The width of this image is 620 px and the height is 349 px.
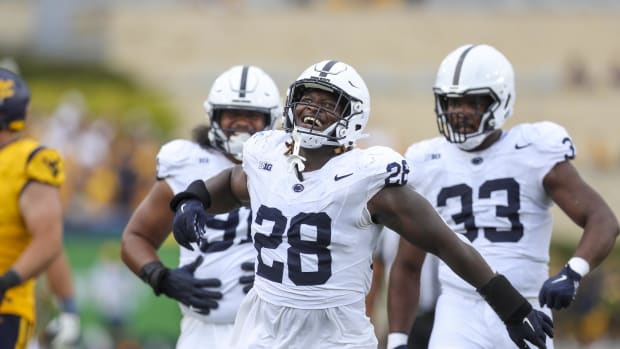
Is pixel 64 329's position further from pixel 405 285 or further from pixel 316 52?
pixel 316 52

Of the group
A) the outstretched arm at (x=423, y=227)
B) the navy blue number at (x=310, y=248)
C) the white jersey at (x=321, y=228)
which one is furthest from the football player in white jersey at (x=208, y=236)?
the outstretched arm at (x=423, y=227)

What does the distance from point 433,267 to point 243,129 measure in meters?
2.47

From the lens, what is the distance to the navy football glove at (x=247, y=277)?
19.6 ft

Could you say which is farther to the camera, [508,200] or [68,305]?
[68,305]

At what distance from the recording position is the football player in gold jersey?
5.94m

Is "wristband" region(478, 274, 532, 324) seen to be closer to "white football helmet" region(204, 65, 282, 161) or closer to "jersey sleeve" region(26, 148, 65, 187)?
"white football helmet" region(204, 65, 282, 161)

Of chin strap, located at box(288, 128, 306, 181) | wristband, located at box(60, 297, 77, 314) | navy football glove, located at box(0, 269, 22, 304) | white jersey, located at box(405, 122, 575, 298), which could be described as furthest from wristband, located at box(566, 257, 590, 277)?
wristband, located at box(60, 297, 77, 314)

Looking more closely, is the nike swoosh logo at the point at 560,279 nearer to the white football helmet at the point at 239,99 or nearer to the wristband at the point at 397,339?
the wristband at the point at 397,339

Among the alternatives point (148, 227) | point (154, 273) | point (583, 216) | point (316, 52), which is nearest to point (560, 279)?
point (583, 216)

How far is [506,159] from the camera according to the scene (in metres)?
5.94

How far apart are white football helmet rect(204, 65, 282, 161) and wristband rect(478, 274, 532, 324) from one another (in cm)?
168

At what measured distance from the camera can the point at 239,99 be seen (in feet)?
20.3

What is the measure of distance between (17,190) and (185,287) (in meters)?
0.97

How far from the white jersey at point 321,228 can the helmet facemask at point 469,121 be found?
1.20 metres
